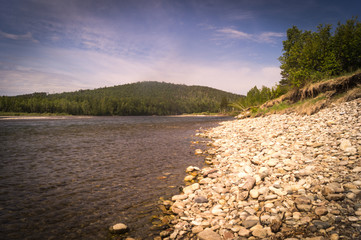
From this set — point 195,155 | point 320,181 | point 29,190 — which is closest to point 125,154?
point 195,155

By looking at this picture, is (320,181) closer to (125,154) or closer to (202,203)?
(202,203)

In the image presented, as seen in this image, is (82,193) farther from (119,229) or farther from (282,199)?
(282,199)

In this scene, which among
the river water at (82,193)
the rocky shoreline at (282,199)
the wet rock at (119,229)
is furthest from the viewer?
the river water at (82,193)

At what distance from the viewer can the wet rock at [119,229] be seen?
433cm

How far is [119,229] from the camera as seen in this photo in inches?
171

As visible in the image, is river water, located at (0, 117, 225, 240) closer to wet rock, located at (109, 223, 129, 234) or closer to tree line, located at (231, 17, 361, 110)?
wet rock, located at (109, 223, 129, 234)

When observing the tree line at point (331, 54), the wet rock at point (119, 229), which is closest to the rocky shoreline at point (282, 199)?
the wet rock at point (119, 229)

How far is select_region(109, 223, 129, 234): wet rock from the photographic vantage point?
14.2ft

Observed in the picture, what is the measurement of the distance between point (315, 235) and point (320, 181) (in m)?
2.22

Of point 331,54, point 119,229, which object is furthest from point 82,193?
point 331,54

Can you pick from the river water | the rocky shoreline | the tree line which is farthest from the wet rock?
the tree line

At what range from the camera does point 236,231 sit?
380 centimetres

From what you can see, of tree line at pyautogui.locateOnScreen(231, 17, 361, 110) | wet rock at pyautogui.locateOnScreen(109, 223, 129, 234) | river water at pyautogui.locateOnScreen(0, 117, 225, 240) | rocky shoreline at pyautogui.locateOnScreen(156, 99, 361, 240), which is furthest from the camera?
tree line at pyautogui.locateOnScreen(231, 17, 361, 110)

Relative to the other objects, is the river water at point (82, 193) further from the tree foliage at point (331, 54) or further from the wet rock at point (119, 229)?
the tree foliage at point (331, 54)
